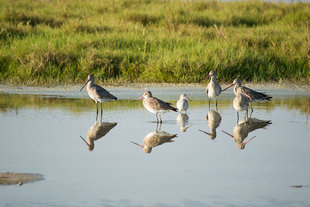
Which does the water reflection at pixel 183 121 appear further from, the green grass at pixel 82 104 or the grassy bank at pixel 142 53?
the grassy bank at pixel 142 53

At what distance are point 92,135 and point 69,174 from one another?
2237mm

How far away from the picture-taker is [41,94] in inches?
490

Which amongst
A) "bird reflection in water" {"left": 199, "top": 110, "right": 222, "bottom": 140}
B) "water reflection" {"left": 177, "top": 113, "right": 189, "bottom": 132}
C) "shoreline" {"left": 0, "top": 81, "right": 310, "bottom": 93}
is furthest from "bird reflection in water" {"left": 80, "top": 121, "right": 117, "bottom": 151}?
"shoreline" {"left": 0, "top": 81, "right": 310, "bottom": 93}

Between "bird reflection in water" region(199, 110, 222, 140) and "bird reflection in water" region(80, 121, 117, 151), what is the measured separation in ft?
5.05

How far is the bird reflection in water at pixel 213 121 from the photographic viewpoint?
8273mm

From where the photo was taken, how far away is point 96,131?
27.5 ft

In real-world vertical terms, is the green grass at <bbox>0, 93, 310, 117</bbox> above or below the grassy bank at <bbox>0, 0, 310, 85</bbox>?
below

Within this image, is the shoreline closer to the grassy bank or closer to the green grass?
the grassy bank

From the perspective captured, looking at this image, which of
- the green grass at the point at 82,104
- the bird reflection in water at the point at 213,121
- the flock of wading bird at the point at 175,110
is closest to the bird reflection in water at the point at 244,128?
the flock of wading bird at the point at 175,110

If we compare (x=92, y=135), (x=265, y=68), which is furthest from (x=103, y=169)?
(x=265, y=68)

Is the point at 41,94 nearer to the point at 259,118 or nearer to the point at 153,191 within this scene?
the point at 259,118

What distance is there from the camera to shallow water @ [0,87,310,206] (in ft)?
16.7

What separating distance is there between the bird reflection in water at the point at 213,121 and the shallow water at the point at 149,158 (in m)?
0.05

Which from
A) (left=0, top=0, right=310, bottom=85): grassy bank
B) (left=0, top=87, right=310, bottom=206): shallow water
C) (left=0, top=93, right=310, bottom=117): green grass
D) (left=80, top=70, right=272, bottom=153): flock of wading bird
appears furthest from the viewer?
(left=0, top=0, right=310, bottom=85): grassy bank
